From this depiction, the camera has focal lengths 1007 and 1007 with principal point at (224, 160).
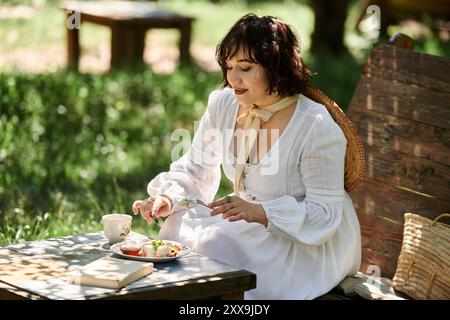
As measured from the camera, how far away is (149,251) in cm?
403

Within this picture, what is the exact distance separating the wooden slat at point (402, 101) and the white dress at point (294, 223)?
3.14ft

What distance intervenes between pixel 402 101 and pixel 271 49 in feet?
4.25

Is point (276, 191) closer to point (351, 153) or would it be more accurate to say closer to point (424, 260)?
point (351, 153)

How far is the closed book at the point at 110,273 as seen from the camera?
Answer: 11.8 ft

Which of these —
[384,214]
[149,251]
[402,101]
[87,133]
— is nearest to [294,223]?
[149,251]

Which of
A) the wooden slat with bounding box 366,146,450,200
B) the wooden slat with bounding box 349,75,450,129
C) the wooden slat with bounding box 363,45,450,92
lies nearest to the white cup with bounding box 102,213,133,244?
the wooden slat with bounding box 366,146,450,200

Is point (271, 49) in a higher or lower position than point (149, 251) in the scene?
higher

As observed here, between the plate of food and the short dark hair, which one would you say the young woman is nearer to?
the short dark hair

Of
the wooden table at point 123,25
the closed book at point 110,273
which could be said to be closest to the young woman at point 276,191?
the closed book at point 110,273

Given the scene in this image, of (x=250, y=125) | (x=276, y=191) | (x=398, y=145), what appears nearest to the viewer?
(x=276, y=191)

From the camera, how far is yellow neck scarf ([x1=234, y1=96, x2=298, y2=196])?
14.5ft

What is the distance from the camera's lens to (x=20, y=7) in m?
15.1

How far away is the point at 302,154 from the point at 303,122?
0.14 meters
